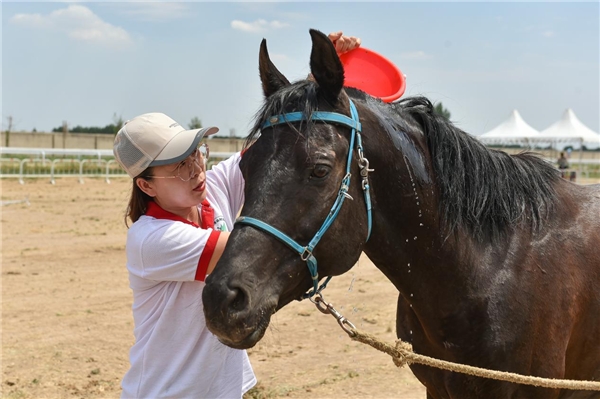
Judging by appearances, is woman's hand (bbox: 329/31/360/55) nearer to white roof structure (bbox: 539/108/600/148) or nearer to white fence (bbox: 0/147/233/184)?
white fence (bbox: 0/147/233/184)

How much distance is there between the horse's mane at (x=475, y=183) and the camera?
2832 millimetres

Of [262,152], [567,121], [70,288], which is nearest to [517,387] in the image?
[262,152]

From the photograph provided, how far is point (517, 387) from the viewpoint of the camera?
2.80 m

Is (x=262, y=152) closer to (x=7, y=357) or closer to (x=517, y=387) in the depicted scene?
(x=517, y=387)

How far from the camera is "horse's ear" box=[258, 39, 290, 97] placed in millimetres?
2715

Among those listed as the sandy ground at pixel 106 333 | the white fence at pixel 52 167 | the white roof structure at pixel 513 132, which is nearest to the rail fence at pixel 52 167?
the white fence at pixel 52 167

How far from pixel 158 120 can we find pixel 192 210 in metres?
0.41

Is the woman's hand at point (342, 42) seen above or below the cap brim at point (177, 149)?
above

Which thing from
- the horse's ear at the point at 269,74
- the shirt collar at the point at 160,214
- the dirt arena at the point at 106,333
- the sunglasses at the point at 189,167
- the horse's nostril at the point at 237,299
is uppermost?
the horse's ear at the point at 269,74

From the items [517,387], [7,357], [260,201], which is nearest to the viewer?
[260,201]

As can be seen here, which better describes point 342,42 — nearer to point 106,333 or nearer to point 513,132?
point 106,333

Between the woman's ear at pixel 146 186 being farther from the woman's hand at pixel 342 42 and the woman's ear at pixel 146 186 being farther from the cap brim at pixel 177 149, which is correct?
the woman's hand at pixel 342 42

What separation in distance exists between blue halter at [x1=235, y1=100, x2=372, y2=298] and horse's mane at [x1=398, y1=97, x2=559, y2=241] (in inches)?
18.0

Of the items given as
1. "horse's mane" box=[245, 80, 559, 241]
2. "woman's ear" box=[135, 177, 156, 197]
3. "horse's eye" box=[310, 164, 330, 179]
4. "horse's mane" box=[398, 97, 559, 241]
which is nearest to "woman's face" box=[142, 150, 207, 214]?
"woman's ear" box=[135, 177, 156, 197]
